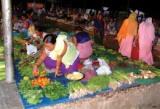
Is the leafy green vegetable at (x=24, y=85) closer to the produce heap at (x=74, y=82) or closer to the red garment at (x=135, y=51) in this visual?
the produce heap at (x=74, y=82)

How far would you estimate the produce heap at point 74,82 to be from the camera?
4707 millimetres

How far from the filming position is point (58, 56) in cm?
526

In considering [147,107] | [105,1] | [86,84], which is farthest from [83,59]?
[105,1]

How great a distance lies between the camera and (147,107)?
544cm

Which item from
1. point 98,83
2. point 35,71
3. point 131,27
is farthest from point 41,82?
point 131,27

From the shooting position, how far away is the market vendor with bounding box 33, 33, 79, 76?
17.1 ft

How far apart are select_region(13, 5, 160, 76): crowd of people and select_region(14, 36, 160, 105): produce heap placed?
0.30 meters

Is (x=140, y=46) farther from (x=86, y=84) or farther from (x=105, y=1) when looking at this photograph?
(x=105, y=1)

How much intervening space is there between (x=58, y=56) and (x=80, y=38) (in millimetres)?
1099

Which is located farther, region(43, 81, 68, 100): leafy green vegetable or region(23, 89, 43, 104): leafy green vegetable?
region(43, 81, 68, 100): leafy green vegetable

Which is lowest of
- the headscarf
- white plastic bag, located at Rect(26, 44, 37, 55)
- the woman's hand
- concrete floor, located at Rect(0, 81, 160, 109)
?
concrete floor, located at Rect(0, 81, 160, 109)

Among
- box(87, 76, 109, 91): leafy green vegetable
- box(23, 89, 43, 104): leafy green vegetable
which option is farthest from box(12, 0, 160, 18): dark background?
box(23, 89, 43, 104): leafy green vegetable

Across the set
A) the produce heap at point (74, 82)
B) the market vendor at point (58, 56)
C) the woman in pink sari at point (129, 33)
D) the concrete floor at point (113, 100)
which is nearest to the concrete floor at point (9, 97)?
the concrete floor at point (113, 100)

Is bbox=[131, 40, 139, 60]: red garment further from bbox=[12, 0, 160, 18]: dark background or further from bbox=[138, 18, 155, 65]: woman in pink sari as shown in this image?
bbox=[12, 0, 160, 18]: dark background
